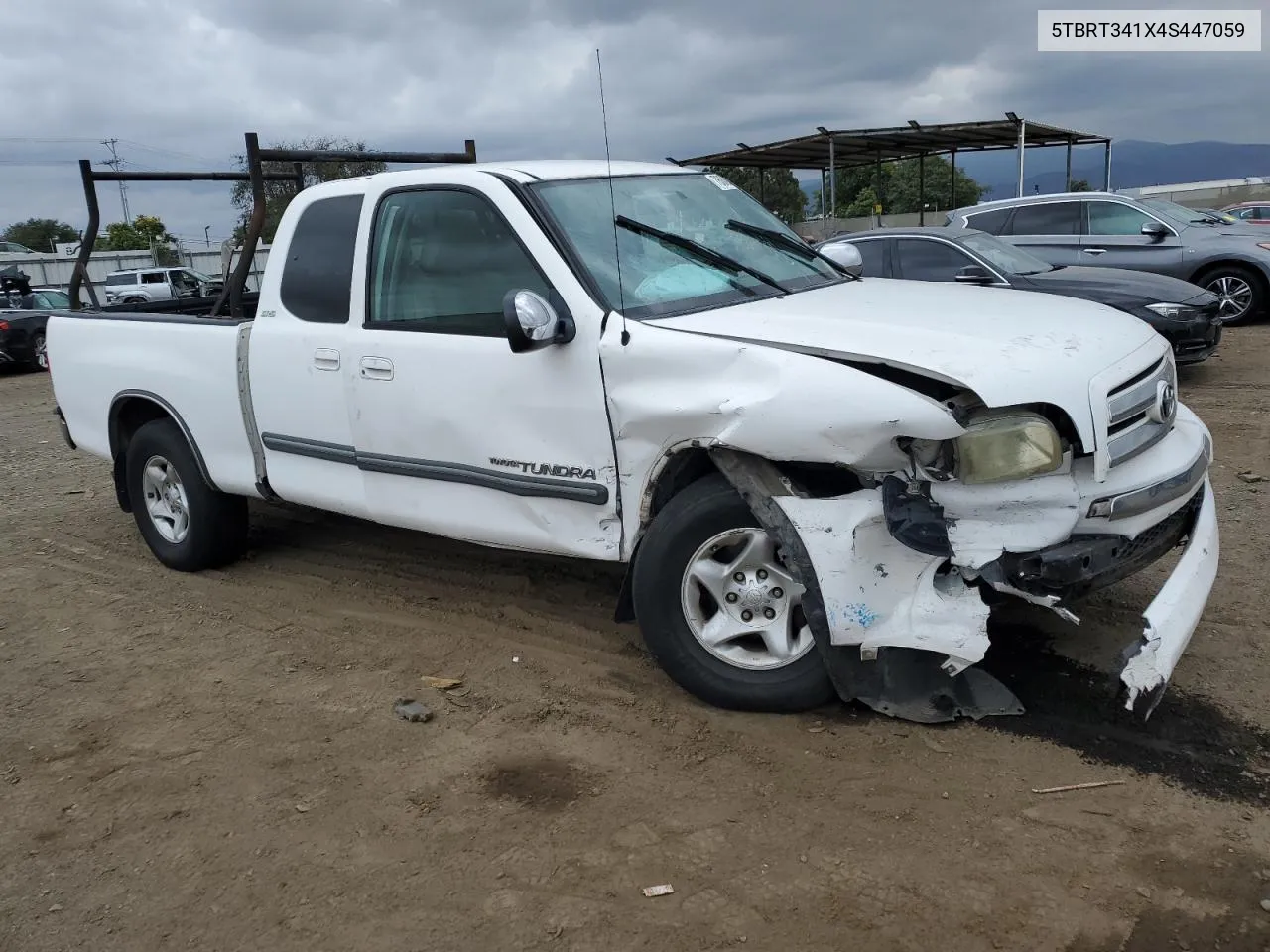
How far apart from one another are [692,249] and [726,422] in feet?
3.35

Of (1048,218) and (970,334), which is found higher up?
(1048,218)

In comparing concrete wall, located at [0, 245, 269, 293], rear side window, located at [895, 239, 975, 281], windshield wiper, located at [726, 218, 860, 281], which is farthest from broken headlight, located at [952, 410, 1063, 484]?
concrete wall, located at [0, 245, 269, 293]

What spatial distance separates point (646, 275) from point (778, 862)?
209 cm

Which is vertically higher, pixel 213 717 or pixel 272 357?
pixel 272 357

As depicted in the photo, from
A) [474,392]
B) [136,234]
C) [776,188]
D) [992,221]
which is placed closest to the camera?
[474,392]

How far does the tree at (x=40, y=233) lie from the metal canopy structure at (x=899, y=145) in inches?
2619

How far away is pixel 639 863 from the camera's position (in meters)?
2.89

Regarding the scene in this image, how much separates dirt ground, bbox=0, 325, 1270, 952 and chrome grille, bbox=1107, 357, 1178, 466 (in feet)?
2.96

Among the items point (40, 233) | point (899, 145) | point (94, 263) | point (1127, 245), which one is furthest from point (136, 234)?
point (1127, 245)

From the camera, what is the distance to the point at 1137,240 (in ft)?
36.7

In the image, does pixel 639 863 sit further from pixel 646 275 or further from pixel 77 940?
pixel 646 275

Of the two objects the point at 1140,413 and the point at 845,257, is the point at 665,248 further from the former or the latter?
the point at 1140,413

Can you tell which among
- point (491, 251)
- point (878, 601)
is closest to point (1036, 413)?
point (878, 601)

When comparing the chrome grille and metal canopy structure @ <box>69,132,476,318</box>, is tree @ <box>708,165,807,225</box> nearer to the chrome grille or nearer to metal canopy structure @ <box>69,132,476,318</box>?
metal canopy structure @ <box>69,132,476,318</box>
